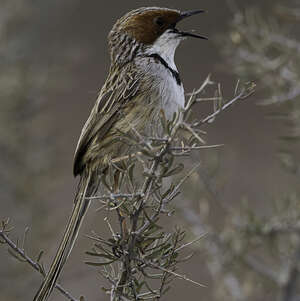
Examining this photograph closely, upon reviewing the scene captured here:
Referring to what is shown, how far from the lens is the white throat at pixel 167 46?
10.6 feet

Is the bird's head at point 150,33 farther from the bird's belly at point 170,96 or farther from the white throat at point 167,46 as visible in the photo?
the bird's belly at point 170,96

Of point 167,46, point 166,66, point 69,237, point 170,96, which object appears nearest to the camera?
point 69,237

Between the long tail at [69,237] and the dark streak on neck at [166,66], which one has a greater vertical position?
the dark streak on neck at [166,66]

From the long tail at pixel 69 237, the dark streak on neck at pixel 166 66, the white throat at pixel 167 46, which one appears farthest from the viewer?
the white throat at pixel 167 46

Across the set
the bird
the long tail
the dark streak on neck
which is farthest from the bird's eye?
the long tail

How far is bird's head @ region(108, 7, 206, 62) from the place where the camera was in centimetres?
328

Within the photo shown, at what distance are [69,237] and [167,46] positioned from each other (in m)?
1.17

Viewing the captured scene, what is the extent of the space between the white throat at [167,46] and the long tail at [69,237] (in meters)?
0.74

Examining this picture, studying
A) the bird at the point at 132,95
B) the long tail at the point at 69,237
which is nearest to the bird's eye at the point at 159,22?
the bird at the point at 132,95

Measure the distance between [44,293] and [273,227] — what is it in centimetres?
144

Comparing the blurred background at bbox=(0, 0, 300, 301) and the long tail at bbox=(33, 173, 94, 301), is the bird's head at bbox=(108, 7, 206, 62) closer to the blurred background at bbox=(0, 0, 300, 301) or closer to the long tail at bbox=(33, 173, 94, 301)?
the blurred background at bbox=(0, 0, 300, 301)

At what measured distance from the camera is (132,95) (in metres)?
3.03

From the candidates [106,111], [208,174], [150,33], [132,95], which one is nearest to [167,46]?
[150,33]

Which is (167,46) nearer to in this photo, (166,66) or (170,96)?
(166,66)
